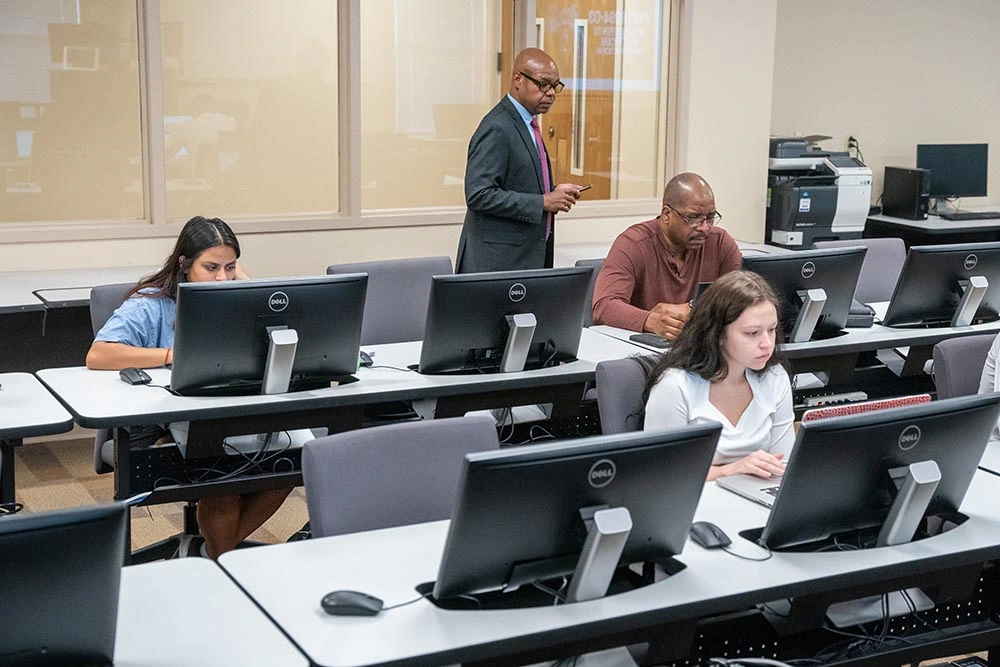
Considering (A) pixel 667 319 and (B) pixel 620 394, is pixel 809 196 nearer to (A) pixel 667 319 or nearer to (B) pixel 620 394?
(A) pixel 667 319

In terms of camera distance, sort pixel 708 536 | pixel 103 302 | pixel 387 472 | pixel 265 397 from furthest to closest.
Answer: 1. pixel 103 302
2. pixel 265 397
3. pixel 387 472
4. pixel 708 536

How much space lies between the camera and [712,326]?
297cm

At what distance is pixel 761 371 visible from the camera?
304 centimetres

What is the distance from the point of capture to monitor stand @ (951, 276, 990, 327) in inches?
167

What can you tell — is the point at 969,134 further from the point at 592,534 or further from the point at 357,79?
the point at 592,534

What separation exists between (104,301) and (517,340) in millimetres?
1274

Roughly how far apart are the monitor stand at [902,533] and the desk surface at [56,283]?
3.09 m

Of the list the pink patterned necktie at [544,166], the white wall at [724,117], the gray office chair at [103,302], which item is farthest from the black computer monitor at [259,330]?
the white wall at [724,117]

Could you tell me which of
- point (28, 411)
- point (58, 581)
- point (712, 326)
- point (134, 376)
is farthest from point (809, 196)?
point (58, 581)

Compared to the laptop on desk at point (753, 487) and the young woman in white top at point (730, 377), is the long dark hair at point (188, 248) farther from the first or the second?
the laptop on desk at point (753, 487)

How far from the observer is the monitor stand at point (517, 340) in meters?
3.45

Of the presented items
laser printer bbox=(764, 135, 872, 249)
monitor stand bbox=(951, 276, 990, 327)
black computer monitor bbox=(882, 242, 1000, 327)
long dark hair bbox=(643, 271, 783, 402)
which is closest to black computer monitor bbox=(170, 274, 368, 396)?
long dark hair bbox=(643, 271, 783, 402)

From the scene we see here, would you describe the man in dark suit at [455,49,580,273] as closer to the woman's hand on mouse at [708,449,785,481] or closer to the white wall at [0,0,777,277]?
the white wall at [0,0,777,277]

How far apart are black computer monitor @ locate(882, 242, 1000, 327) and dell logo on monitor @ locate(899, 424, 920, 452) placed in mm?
1994
